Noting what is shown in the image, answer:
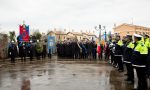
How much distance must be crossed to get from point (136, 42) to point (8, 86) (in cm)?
481

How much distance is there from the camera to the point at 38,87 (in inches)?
429

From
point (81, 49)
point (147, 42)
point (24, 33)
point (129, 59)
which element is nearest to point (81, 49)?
point (81, 49)

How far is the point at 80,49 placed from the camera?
93.7 ft

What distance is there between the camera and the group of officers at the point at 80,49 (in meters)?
28.4

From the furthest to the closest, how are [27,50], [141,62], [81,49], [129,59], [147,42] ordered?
1. [81,49]
2. [27,50]
3. [129,59]
4. [147,42]
5. [141,62]

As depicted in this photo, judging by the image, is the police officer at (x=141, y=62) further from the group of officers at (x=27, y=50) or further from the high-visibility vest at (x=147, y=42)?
the group of officers at (x=27, y=50)

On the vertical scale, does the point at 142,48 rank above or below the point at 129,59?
above

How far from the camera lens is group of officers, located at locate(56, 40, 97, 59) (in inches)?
1118

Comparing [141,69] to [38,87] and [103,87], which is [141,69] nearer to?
[103,87]

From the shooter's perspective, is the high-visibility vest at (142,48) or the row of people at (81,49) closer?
the high-visibility vest at (142,48)

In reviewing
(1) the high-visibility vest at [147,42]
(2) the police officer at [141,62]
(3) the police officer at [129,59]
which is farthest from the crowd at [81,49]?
(2) the police officer at [141,62]

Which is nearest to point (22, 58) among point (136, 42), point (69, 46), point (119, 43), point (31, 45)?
point (31, 45)

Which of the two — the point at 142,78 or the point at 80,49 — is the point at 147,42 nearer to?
the point at 142,78

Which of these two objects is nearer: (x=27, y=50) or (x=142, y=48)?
(x=142, y=48)
